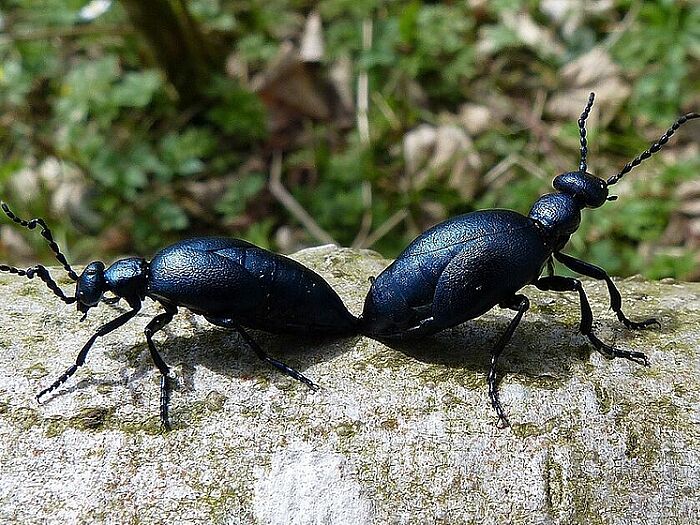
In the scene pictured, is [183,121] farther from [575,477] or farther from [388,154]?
[575,477]

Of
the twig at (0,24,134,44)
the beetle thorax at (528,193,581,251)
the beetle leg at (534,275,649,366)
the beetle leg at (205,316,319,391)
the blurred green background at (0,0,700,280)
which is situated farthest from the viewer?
the twig at (0,24,134,44)

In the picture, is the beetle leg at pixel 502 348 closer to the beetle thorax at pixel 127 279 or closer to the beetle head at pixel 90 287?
the beetle thorax at pixel 127 279

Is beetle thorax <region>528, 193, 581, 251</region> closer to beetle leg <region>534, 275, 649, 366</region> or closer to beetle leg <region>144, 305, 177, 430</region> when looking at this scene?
beetle leg <region>534, 275, 649, 366</region>

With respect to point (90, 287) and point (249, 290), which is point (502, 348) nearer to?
point (249, 290)

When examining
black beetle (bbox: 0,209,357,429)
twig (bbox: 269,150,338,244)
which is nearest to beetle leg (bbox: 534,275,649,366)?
black beetle (bbox: 0,209,357,429)

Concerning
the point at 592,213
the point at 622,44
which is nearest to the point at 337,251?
the point at 592,213

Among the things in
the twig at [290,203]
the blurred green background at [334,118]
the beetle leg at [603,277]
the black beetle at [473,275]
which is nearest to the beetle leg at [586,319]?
the black beetle at [473,275]

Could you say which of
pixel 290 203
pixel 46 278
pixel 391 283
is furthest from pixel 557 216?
pixel 290 203
